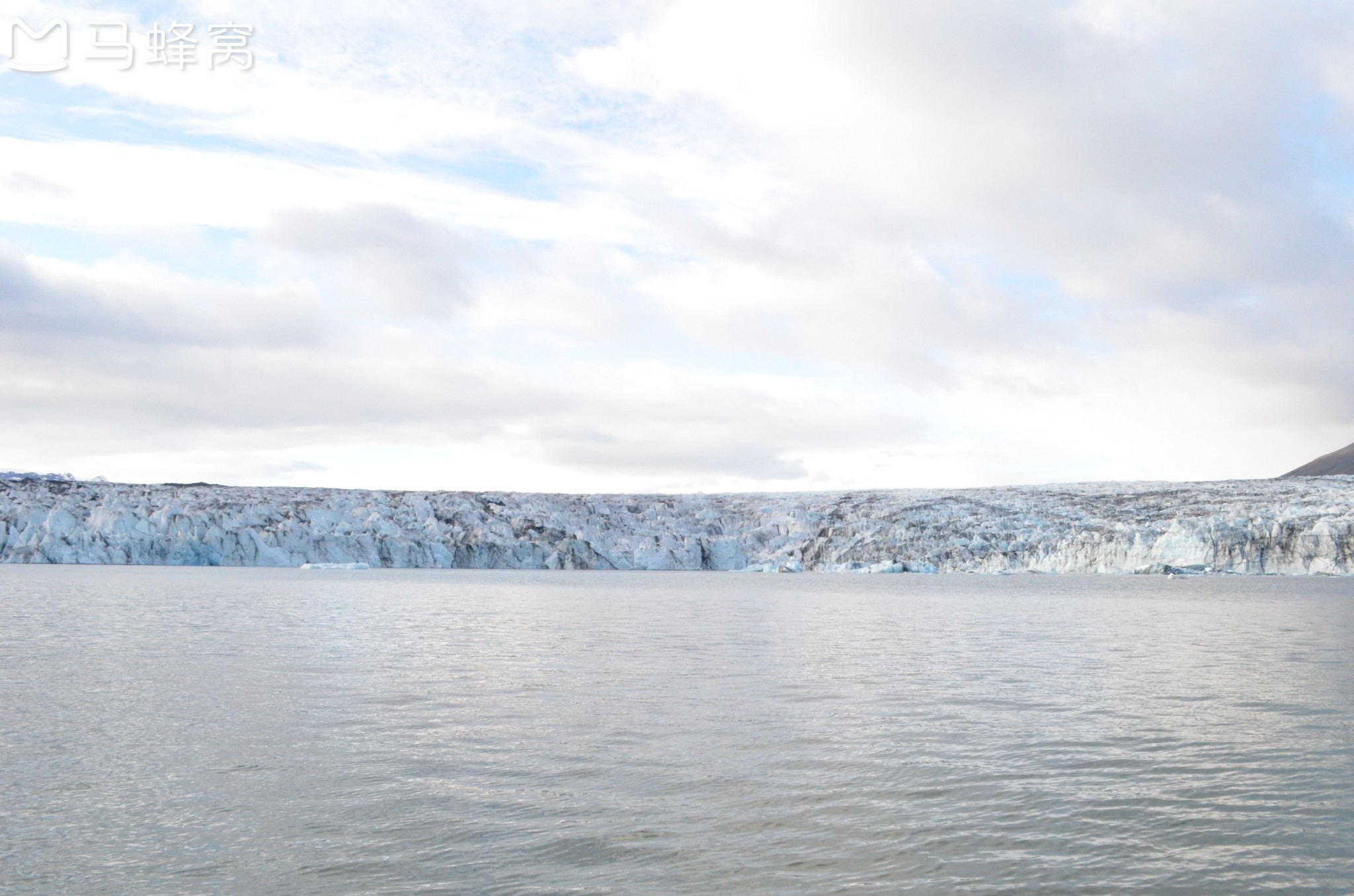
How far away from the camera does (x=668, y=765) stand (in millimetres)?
8602

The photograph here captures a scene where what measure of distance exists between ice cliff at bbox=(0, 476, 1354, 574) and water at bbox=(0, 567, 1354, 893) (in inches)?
1731

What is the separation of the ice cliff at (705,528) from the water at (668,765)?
4398 cm

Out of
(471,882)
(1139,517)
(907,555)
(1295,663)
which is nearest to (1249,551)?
(1139,517)

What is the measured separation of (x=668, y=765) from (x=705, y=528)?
66450 millimetres

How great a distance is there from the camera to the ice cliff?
2338 inches

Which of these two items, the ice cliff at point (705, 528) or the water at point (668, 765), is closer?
the water at point (668, 765)

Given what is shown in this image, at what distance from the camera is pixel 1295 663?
16062mm

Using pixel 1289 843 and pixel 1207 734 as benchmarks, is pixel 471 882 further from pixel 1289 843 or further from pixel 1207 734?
pixel 1207 734

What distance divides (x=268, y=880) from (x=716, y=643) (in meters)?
13.7

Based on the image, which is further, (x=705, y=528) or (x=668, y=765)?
(x=705, y=528)

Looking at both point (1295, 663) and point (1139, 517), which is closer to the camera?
point (1295, 663)

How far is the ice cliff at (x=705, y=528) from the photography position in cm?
5938

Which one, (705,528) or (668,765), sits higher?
(705,528)

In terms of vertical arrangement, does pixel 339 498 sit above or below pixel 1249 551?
above
